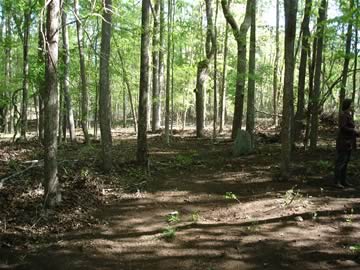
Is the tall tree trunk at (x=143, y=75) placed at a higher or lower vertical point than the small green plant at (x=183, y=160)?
higher

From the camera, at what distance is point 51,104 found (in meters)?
7.64

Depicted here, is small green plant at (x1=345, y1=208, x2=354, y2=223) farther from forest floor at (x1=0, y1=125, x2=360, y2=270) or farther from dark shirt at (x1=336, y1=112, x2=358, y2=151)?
dark shirt at (x1=336, y1=112, x2=358, y2=151)

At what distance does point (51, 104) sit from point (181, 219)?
3.55 m

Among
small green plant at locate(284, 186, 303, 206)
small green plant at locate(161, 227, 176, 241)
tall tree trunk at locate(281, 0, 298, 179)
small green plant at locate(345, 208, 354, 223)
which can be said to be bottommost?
small green plant at locate(161, 227, 176, 241)

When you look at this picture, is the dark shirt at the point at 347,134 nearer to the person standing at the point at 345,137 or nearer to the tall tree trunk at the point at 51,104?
the person standing at the point at 345,137

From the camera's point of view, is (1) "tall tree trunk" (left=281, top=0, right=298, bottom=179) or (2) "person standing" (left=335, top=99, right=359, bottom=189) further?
(1) "tall tree trunk" (left=281, top=0, right=298, bottom=179)

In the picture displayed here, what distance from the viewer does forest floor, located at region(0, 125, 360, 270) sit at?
598 centimetres

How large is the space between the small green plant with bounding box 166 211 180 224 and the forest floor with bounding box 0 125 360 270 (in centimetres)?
3

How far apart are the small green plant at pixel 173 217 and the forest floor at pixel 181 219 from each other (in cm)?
3

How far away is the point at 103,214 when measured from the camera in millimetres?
8336

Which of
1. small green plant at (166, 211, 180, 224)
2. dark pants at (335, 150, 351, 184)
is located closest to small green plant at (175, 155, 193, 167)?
small green plant at (166, 211, 180, 224)

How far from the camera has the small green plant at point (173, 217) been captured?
7.77m

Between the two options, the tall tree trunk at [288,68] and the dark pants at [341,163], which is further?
the tall tree trunk at [288,68]

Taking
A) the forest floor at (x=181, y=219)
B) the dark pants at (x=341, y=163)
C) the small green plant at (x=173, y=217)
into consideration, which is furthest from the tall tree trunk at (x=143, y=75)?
the dark pants at (x=341, y=163)
